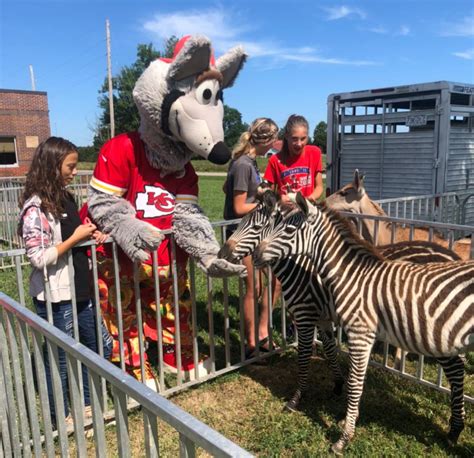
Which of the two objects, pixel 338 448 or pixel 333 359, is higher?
pixel 333 359

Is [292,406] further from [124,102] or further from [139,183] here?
[124,102]

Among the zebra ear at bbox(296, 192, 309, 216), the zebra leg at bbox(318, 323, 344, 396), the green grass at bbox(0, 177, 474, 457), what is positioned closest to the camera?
the zebra ear at bbox(296, 192, 309, 216)

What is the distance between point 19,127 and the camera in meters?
27.3

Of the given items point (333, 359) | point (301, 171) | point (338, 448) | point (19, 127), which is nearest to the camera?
point (338, 448)

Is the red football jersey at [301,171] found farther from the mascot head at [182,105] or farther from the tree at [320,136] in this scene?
the tree at [320,136]

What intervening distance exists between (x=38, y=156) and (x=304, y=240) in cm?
182

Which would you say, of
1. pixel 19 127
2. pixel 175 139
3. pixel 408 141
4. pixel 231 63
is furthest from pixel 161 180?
pixel 19 127

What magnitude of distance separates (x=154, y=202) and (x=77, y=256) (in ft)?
2.27

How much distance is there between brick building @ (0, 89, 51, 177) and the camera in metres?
26.8

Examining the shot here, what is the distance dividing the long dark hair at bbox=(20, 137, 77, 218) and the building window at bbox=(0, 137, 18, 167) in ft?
89.2

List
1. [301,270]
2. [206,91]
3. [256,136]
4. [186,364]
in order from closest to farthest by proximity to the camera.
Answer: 1. [206,91]
2. [301,270]
3. [186,364]
4. [256,136]

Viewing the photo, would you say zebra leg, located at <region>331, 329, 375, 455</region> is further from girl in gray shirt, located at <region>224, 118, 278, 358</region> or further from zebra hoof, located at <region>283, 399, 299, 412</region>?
girl in gray shirt, located at <region>224, 118, 278, 358</region>

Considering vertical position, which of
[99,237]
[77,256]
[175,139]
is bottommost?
[77,256]

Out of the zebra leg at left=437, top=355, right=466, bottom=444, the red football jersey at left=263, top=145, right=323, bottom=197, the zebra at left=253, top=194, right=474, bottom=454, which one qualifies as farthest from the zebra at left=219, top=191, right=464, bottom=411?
the red football jersey at left=263, top=145, right=323, bottom=197
